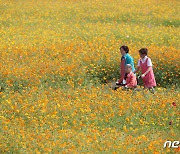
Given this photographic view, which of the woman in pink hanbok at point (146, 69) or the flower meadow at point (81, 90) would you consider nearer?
the flower meadow at point (81, 90)

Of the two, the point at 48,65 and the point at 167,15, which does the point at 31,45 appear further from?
the point at 167,15

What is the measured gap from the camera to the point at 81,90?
14.6 m

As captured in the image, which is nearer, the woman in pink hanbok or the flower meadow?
the flower meadow

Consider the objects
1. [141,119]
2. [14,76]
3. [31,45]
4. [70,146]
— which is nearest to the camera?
[70,146]

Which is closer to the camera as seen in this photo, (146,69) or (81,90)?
(81,90)

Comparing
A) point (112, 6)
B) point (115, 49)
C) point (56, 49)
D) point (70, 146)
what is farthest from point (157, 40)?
point (70, 146)

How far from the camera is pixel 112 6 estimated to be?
108ft

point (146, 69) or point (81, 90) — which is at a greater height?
point (146, 69)

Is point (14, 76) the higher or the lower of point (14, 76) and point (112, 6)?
the lower

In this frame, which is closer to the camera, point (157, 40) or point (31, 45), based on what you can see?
point (31, 45)

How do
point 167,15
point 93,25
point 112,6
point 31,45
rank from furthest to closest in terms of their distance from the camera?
point 112,6
point 167,15
point 93,25
point 31,45

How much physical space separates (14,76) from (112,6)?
18.1 m

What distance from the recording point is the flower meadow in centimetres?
1050

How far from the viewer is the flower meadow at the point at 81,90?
34.4 ft
